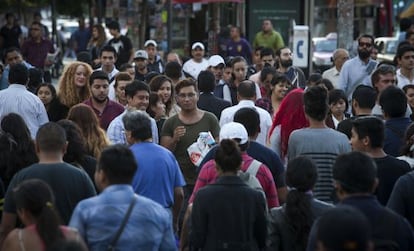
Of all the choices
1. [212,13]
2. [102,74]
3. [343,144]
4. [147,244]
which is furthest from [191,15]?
[147,244]

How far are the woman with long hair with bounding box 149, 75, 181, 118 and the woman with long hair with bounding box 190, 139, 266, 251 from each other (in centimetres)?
526

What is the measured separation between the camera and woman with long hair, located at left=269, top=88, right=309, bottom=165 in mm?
10852

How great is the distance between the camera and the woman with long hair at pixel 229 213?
8016 millimetres

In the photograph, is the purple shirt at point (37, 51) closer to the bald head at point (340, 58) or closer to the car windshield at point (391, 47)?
the bald head at point (340, 58)

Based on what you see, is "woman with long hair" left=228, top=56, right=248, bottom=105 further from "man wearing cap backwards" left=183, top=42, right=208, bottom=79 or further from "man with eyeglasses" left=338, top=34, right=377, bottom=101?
"man wearing cap backwards" left=183, top=42, right=208, bottom=79

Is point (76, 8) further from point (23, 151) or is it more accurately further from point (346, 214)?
point (346, 214)

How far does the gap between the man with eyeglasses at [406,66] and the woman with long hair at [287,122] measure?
5253mm

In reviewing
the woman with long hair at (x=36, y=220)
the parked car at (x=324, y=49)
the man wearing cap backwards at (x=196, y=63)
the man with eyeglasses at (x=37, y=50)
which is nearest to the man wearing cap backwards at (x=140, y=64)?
the man wearing cap backwards at (x=196, y=63)

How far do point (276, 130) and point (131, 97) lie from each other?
1681mm

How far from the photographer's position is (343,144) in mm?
9641

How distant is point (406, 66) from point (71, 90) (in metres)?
5.18

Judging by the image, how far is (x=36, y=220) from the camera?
22.1 feet

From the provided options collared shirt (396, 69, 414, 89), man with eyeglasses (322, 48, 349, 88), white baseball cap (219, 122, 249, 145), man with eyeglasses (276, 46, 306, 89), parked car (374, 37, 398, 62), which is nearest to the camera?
white baseball cap (219, 122, 249, 145)

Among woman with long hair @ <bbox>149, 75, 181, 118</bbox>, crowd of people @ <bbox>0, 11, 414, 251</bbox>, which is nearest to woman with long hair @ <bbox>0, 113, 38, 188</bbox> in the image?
crowd of people @ <bbox>0, 11, 414, 251</bbox>
